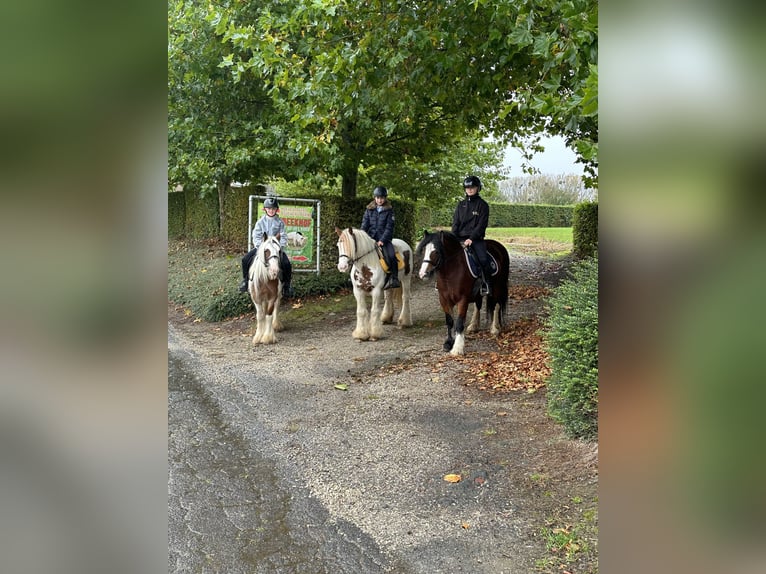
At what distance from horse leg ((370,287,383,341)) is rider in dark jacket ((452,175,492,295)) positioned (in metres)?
1.77

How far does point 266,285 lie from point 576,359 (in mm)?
5506

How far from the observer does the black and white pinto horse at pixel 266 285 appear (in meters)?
8.69

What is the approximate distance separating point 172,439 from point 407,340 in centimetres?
483

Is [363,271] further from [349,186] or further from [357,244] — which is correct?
[349,186]

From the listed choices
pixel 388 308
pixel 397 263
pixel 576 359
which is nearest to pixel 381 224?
pixel 397 263

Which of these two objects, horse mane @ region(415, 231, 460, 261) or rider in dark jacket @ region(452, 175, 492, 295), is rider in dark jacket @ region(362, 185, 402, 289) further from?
rider in dark jacket @ region(452, 175, 492, 295)

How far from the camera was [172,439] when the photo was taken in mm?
5344

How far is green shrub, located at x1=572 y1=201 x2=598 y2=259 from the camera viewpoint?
16.3 m

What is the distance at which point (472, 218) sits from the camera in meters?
8.38

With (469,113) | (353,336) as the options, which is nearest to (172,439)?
(353,336)
